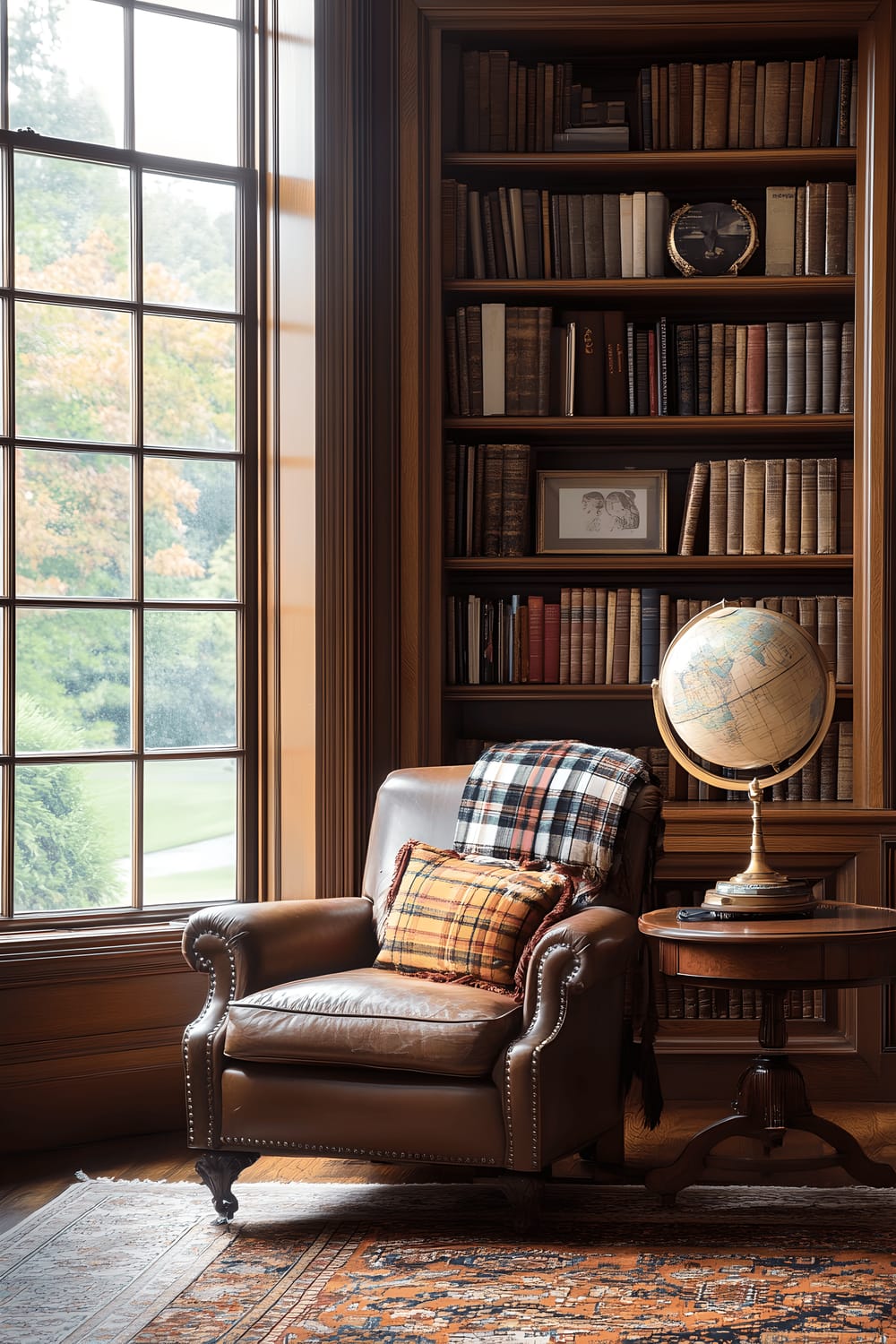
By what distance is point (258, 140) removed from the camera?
3.71 m

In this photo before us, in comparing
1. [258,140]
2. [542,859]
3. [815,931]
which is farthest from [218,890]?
[258,140]

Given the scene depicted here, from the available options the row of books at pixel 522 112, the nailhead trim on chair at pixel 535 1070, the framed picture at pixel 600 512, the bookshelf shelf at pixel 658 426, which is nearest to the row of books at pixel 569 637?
the framed picture at pixel 600 512

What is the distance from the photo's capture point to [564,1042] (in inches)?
101

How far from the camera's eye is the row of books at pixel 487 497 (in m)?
3.80

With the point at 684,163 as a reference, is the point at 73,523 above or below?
below

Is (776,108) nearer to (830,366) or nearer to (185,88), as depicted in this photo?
(830,366)

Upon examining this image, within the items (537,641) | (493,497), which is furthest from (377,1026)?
(493,497)

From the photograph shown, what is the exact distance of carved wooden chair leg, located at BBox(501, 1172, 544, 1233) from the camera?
2516 millimetres

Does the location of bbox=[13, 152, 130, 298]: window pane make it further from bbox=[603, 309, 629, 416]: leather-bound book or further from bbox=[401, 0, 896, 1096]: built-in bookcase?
bbox=[603, 309, 629, 416]: leather-bound book

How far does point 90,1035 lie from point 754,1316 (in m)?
1.78

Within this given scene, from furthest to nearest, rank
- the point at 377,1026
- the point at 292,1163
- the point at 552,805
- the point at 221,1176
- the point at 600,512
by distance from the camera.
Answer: the point at 600,512 < the point at 292,1163 < the point at 552,805 < the point at 221,1176 < the point at 377,1026

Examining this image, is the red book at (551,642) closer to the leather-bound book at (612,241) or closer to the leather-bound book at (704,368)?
the leather-bound book at (704,368)

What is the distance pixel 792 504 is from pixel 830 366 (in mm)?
397

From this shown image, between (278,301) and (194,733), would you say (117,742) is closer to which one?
(194,733)
